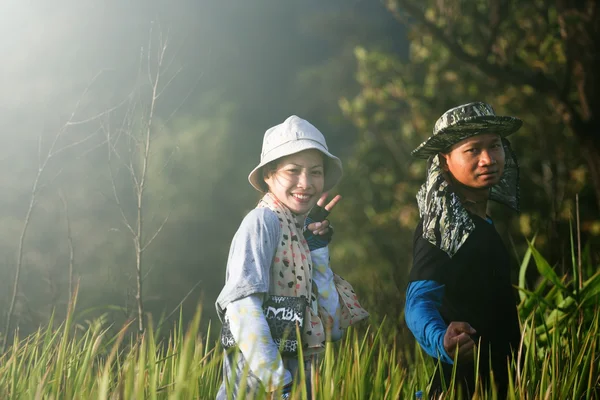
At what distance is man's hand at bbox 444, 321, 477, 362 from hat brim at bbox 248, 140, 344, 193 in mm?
586

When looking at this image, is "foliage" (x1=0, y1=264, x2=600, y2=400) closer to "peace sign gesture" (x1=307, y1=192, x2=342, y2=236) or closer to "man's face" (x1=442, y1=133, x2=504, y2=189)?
"peace sign gesture" (x1=307, y1=192, x2=342, y2=236)

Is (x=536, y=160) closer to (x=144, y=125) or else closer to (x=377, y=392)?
(x=144, y=125)

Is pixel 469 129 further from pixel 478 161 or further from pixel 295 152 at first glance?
pixel 295 152

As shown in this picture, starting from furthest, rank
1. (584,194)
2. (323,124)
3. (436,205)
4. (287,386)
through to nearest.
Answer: (323,124), (584,194), (436,205), (287,386)

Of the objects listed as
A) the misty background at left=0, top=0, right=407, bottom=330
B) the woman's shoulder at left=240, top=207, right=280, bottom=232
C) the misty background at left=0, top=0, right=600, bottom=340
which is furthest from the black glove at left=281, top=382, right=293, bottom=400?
the misty background at left=0, top=0, right=600, bottom=340

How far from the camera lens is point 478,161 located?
204cm

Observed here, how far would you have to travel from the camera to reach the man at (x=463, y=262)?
189cm

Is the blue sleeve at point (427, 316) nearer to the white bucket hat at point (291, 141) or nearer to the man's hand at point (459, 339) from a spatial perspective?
the man's hand at point (459, 339)

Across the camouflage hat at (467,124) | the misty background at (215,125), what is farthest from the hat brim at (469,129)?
the misty background at (215,125)

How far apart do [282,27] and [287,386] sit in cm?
457

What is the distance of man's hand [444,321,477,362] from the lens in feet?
5.94

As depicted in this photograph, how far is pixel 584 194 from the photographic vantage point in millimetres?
5754

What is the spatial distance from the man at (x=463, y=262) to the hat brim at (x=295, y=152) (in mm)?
297

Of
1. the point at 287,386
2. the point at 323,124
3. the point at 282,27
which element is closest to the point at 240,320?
the point at 287,386
